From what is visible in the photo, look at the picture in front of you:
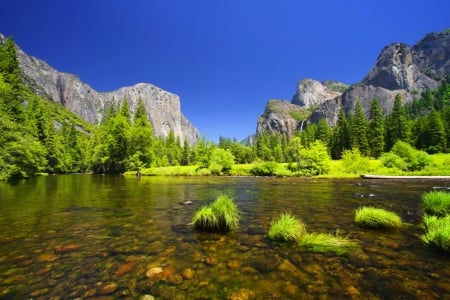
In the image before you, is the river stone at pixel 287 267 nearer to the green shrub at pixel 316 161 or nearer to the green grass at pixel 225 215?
the green grass at pixel 225 215

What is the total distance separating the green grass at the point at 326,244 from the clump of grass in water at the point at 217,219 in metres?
2.56

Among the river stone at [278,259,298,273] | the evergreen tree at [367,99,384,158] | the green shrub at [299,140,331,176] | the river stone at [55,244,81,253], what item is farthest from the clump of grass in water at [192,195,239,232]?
the evergreen tree at [367,99,384,158]

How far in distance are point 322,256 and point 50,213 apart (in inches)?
488

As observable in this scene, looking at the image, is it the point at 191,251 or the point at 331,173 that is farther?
the point at 331,173

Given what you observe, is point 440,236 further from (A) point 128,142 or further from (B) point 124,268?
(A) point 128,142

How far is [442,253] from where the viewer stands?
21.8 ft

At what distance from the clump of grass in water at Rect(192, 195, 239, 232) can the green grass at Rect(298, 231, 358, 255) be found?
2.56m

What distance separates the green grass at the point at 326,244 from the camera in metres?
7.14

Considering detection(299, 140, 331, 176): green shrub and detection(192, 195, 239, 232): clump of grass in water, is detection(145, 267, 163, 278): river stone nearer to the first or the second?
detection(192, 195, 239, 232): clump of grass in water

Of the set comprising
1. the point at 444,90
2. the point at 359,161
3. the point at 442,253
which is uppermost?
the point at 444,90

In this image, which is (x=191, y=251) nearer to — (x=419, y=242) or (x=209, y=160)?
(x=419, y=242)

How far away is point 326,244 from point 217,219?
365 centimetres

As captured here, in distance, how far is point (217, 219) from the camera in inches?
358

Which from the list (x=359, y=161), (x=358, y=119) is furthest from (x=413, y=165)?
(x=358, y=119)
